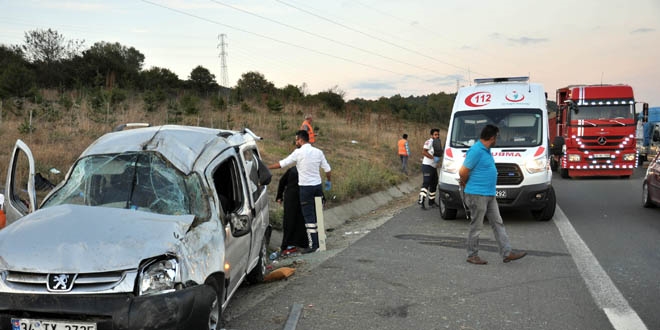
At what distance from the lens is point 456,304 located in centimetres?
624

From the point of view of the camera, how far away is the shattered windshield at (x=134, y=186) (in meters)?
5.37

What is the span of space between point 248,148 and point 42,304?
3.79 metres

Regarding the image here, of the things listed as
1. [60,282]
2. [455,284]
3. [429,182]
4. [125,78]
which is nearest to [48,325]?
[60,282]

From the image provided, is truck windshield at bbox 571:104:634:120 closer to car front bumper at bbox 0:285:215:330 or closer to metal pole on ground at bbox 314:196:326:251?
metal pole on ground at bbox 314:196:326:251

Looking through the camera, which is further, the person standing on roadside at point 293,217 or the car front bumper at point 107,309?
the person standing on roadside at point 293,217

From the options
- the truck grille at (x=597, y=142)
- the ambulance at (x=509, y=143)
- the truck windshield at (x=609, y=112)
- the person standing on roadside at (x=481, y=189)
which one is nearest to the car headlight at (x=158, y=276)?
the person standing on roadside at (x=481, y=189)

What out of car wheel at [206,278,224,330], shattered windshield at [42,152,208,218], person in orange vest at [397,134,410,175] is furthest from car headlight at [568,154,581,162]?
car wheel at [206,278,224,330]

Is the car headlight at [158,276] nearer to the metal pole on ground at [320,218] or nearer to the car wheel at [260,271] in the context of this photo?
the car wheel at [260,271]

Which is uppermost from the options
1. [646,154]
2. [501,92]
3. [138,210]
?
[501,92]

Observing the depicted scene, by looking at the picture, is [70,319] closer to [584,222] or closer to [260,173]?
[260,173]

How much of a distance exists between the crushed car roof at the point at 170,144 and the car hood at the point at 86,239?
864 mm

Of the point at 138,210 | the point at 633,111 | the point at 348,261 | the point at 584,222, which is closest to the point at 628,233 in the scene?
the point at 584,222

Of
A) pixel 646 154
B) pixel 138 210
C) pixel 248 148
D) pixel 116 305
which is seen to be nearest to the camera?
pixel 116 305

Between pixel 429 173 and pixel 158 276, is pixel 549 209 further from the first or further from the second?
pixel 158 276
